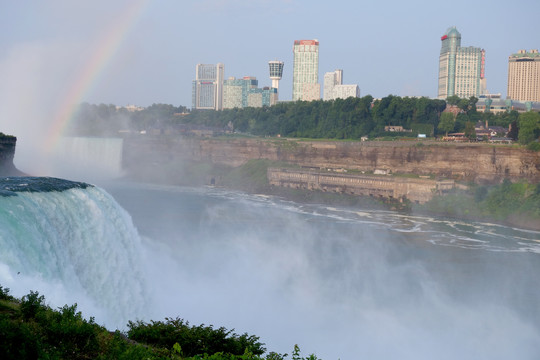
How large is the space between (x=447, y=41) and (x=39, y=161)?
154277mm

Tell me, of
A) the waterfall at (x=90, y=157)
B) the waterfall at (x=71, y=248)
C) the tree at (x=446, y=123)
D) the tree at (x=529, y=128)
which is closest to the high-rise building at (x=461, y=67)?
the tree at (x=446, y=123)

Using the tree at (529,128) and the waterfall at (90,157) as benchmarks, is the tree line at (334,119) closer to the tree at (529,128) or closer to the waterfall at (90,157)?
the tree at (529,128)

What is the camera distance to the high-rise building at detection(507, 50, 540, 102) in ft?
611

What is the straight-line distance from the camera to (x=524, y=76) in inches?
7392

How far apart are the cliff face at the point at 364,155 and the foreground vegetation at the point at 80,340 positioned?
5166 cm

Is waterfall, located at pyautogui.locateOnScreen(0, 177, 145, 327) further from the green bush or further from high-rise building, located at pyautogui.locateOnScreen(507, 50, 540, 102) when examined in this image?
high-rise building, located at pyautogui.locateOnScreen(507, 50, 540, 102)

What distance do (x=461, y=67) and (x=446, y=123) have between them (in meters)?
117

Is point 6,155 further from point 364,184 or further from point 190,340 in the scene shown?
point 364,184

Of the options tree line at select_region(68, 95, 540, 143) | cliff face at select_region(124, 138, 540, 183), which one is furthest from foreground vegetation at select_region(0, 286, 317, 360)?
tree line at select_region(68, 95, 540, 143)

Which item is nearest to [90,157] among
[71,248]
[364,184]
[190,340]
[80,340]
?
[364,184]

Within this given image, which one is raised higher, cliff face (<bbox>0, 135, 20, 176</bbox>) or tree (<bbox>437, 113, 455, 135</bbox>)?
tree (<bbox>437, 113, 455, 135</bbox>)

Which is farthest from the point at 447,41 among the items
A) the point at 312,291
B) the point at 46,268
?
the point at 46,268

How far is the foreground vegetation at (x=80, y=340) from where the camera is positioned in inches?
281

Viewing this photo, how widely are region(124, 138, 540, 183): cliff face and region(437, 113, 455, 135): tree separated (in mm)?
16755
